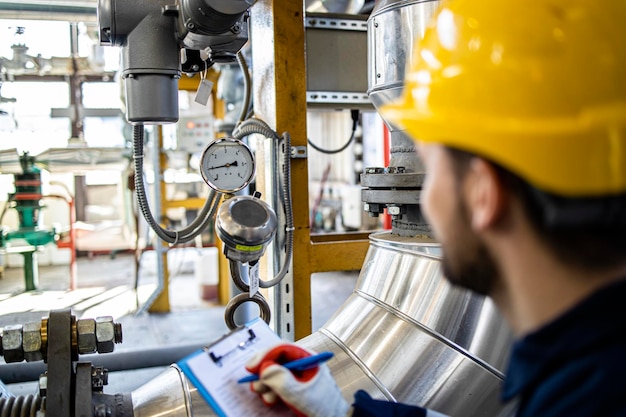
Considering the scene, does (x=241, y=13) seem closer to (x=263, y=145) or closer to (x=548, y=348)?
(x=263, y=145)

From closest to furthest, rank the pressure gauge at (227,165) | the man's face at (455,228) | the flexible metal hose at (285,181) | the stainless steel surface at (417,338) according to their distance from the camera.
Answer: the man's face at (455,228)
the stainless steel surface at (417,338)
the pressure gauge at (227,165)
the flexible metal hose at (285,181)

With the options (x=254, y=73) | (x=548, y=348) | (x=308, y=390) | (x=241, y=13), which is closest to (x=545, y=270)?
(x=548, y=348)

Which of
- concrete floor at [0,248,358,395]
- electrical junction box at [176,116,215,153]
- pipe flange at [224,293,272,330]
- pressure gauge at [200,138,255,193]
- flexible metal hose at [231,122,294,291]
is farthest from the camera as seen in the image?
electrical junction box at [176,116,215,153]

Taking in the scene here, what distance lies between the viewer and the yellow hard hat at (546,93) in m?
0.55

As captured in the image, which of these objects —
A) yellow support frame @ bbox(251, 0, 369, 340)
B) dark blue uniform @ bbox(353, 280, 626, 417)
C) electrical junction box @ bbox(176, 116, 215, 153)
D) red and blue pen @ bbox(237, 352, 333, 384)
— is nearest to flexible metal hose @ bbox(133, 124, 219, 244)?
yellow support frame @ bbox(251, 0, 369, 340)

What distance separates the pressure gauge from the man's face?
0.72 m

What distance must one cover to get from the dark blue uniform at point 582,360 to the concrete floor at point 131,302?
2475mm

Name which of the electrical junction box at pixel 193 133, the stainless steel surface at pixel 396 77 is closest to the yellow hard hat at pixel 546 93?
the stainless steel surface at pixel 396 77

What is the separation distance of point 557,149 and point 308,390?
462 millimetres

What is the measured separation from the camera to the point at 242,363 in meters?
0.90

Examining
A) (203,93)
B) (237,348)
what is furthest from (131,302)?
(237,348)

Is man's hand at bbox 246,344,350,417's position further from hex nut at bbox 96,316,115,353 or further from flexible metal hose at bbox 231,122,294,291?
flexible metal hose at bbox 231,122,294,291

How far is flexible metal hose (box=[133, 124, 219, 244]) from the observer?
138 centimetres

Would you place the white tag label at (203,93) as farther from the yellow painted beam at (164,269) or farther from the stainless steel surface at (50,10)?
the yellow painted beam at (164,269)
